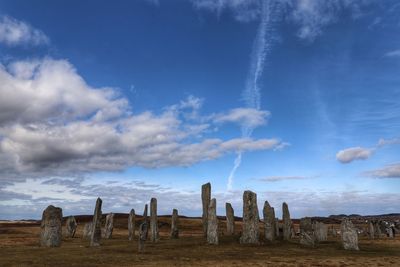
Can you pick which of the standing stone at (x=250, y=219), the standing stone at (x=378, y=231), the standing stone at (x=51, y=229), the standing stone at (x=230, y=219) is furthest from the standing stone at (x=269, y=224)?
the standing stone at (x=378, y=231)

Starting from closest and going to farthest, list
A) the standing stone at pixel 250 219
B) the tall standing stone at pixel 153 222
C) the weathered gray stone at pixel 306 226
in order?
the standing stone at pixel 250 219, the weathered gray stone at pixel 306 226, the tall standing stone at pixel 153 222

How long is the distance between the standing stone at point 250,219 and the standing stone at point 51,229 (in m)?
13.8

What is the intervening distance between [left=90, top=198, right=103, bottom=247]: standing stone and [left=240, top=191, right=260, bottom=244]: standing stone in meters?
10.9

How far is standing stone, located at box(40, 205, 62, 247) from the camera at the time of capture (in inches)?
1197

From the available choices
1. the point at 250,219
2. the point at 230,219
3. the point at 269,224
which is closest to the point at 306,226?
the point at 269,224

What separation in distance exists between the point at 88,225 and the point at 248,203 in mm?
19776

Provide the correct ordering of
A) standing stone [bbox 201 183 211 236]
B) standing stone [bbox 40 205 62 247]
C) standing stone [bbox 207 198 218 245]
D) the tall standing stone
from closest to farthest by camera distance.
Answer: standing stone [bbox 40 205 62 247]
standing stone [bbox 207 198 218 245]
the tall standing stone
standing stone [bbox 201 183 211 236]

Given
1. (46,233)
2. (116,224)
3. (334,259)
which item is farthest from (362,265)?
(116,224)

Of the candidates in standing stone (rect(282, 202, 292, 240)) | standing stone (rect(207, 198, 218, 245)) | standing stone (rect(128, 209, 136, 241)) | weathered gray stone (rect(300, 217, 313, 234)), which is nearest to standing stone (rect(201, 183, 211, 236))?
standing stone (rect(207, 198, 218, 245))

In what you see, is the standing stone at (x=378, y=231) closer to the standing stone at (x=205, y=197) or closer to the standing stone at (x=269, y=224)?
the standing stone at (x=269, y=224)

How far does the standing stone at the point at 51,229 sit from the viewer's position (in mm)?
30406

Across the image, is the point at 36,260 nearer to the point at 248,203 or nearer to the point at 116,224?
the point at 248,203

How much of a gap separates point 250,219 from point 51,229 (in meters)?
14.9

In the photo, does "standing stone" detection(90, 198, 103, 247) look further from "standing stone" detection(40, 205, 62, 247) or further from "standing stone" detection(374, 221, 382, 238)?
"standing stone" detection(374, 221, 382, 238)
